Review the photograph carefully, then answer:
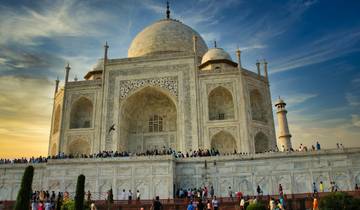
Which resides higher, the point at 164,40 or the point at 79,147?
the point at 164,40

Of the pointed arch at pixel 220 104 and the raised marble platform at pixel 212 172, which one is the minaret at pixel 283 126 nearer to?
the pointed arch at pixel 220 104

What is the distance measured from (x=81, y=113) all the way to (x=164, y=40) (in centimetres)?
929

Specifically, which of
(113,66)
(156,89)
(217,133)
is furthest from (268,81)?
(113,66)

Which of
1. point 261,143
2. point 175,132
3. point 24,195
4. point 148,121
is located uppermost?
point 148,121

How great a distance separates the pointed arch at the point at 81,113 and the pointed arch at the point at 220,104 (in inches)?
359

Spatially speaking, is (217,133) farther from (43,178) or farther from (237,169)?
(43,178)

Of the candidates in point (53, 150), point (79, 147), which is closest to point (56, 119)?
point (53, 150)

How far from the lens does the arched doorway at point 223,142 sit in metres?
22.5

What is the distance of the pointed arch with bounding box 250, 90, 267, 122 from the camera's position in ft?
79.8

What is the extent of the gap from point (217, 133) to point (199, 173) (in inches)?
198

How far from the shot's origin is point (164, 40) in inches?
1137

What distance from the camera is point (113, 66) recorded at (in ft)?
82.5

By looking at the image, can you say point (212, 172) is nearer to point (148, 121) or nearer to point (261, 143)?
point (261, 143)

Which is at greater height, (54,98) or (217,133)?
(54,98)
